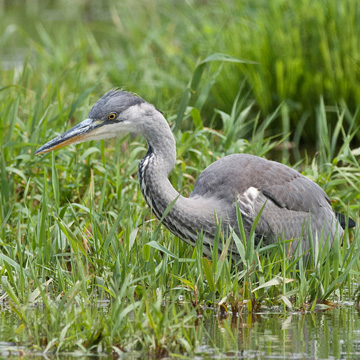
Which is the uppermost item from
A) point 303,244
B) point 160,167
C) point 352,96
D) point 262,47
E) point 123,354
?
point 262,47

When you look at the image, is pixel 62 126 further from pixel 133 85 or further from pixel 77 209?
pixel 133 85

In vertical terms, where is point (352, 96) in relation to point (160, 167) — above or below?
above

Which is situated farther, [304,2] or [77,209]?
[304,2]

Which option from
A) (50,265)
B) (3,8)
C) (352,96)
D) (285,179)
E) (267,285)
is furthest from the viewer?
(3,8)

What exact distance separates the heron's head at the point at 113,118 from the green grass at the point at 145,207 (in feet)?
1.35

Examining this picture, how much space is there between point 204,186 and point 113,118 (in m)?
0.74

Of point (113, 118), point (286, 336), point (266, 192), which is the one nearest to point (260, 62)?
point (266, 192)

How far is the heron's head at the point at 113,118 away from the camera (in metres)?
4.85

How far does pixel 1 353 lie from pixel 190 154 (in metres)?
3.00

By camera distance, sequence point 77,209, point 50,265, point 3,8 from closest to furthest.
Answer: point 50,265 < point 77,209 < point 3,8

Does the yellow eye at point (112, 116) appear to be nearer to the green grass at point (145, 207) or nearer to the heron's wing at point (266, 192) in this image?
the green grass at point (145, 207)

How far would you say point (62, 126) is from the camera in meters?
6.34

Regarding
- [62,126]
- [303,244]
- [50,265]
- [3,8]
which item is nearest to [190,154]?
[62,126]

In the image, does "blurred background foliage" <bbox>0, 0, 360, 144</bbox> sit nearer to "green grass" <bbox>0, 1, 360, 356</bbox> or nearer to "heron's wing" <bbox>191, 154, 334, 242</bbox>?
"green grass" <bbox>0, 1, 360, 356</bbox>
